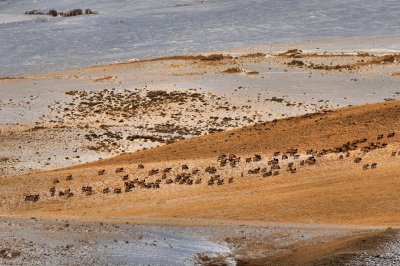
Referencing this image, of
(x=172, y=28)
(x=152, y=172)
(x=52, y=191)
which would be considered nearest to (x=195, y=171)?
(x=152, y=172)

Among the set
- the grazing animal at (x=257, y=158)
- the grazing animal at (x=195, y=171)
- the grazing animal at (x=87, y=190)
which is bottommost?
the grazing animal at (x=87, y=190)

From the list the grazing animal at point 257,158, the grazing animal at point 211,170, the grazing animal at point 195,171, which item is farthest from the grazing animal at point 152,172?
the grazing animal at point 257,158

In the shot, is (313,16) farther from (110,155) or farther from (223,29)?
(110,155)

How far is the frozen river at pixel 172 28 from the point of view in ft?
201

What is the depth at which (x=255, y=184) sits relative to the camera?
22094 mm

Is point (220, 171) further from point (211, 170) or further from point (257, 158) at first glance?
point (257, 158)

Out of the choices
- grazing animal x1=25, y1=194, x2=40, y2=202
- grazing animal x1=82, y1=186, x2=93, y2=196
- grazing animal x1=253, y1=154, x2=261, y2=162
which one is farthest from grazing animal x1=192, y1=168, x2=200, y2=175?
grazing animal x1=25, y1=194, x2=40, y2=202

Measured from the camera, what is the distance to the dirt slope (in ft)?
62.8

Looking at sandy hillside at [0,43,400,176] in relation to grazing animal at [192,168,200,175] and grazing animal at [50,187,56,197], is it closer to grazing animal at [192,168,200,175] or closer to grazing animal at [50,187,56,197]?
grazing animal at [50,187,56,197]

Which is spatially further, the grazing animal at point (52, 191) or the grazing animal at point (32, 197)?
the grazing animal at point (52, 191)

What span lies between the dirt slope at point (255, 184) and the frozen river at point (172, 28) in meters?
31.5

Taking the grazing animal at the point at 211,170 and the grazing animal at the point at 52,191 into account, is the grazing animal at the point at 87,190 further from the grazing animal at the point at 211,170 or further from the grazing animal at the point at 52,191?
the grazing animal at the point at 211,170

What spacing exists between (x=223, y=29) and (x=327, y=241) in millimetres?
54399

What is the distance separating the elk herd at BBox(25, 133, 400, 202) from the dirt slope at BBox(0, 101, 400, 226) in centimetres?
8
